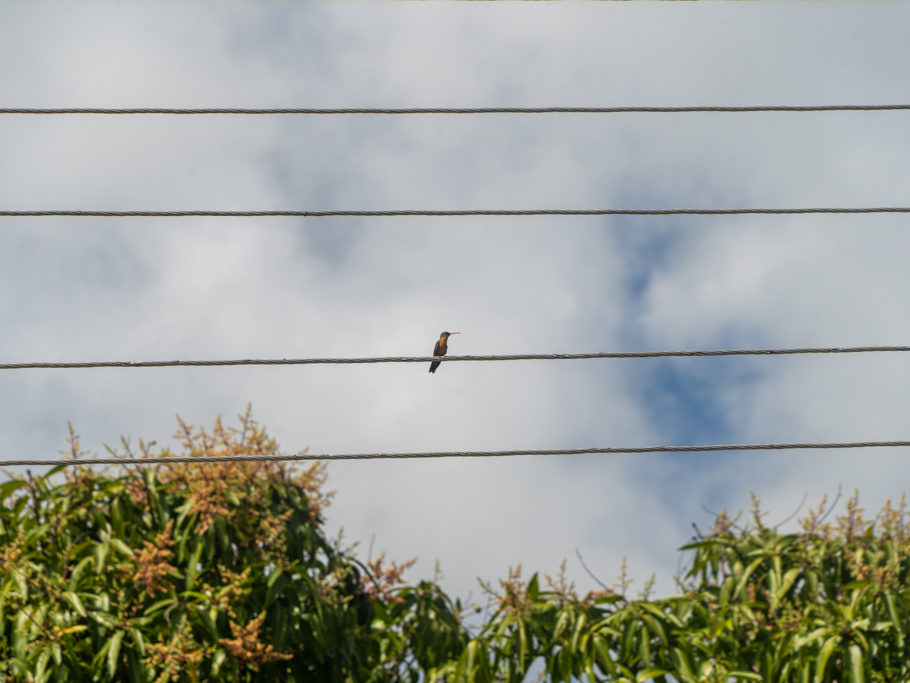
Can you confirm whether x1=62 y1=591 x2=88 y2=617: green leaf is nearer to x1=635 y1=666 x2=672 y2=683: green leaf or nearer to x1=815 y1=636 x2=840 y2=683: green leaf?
x1=635 y1=666 x2=672 y2=683: green leaf

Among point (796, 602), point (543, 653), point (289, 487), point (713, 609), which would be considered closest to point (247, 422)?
point (289, 487)

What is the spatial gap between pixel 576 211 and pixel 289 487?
2.36 m

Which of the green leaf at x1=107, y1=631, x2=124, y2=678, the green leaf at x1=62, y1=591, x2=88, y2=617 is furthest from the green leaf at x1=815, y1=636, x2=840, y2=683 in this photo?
the green leaf at x1=62, y1=591, x2=88, y2=617

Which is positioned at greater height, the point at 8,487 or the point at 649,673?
the point at 8,487

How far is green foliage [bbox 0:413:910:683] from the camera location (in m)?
5.27

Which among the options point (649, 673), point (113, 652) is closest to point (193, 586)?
point (113, 652)

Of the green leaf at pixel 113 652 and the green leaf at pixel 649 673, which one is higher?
the green leaf at pixel 113 652

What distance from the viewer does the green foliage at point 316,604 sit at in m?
5.27

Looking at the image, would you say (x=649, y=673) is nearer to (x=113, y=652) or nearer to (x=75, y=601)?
(x=113, y=652)

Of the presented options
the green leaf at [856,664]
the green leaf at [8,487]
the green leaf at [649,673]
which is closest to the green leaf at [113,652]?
the green leaf at [8,487]

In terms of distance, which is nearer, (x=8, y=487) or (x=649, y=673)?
(x=649, y=673)

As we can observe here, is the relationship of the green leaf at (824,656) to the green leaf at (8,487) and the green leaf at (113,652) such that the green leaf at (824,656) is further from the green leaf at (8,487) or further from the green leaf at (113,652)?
the green leaf at (8,487)

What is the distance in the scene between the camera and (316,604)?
5.57m

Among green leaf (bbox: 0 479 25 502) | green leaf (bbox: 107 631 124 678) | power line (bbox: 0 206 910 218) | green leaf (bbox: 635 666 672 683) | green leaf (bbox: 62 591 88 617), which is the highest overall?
power line (bbox: 0 206 910 218)
